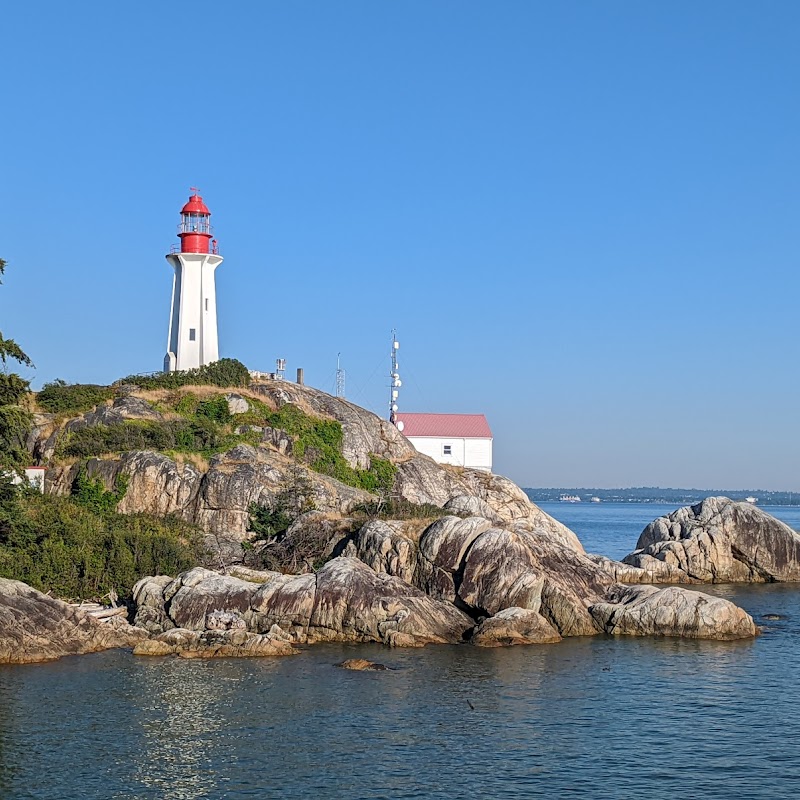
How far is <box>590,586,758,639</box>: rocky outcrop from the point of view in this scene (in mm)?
41250

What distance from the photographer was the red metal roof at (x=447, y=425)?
79125 mm

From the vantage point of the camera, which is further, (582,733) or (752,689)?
(752,689)

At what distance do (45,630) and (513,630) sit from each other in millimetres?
17217

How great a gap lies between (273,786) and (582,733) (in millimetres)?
8911

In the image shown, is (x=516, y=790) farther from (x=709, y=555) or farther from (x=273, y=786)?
(x=709, y=555)

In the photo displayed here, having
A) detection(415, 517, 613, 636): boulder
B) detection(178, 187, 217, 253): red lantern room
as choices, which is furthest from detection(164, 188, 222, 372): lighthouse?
detection(415, 517, 613, 636): boulder

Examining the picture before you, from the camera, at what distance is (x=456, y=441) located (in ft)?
259

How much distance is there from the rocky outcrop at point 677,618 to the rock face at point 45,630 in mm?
18711

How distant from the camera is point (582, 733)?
90.4 ft

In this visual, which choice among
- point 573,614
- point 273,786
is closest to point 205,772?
point 273,786

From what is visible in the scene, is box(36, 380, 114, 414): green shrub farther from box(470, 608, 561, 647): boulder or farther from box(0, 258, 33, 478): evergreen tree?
box(470, 608, 561, 647): boulder

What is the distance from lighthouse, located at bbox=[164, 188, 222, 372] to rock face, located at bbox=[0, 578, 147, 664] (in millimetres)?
29854

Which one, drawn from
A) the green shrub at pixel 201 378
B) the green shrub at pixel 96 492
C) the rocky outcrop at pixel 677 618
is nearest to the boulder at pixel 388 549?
the rocky outcrop at pixel 677 618

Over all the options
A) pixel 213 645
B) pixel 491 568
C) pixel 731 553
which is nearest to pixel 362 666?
pixel 213 645
